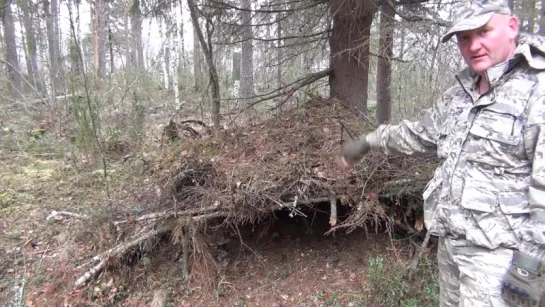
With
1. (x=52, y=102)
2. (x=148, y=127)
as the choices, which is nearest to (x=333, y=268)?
(x=148, y=127)

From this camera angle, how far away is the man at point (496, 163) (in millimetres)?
1655

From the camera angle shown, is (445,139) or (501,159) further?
(445,139)

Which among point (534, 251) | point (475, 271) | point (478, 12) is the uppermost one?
point (478, 12)

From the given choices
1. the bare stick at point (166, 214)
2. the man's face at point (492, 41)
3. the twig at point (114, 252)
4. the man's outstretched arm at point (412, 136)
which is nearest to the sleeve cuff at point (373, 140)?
the man's outstretched arm at point (412, 136)

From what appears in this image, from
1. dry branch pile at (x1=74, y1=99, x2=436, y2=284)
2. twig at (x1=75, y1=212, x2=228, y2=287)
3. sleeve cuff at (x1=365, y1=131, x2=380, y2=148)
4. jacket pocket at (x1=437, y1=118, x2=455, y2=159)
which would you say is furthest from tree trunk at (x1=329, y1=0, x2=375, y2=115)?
twig at (x1=75, y1=212, x2=228, y2=287)

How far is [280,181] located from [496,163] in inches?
86.6

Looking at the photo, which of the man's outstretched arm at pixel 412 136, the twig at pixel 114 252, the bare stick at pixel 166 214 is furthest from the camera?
the twig at pixel 114 252

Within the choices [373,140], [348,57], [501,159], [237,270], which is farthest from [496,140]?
[348,57]

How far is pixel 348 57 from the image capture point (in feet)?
16.3

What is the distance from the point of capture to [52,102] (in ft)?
31.8

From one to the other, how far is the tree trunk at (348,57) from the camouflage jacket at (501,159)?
113 inches

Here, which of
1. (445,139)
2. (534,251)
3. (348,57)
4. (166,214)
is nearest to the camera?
(534,251)

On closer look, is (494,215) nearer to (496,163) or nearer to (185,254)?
(496,163)

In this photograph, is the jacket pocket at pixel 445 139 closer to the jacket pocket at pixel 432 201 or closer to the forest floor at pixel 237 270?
the jacket pocket at pixel 432 201
